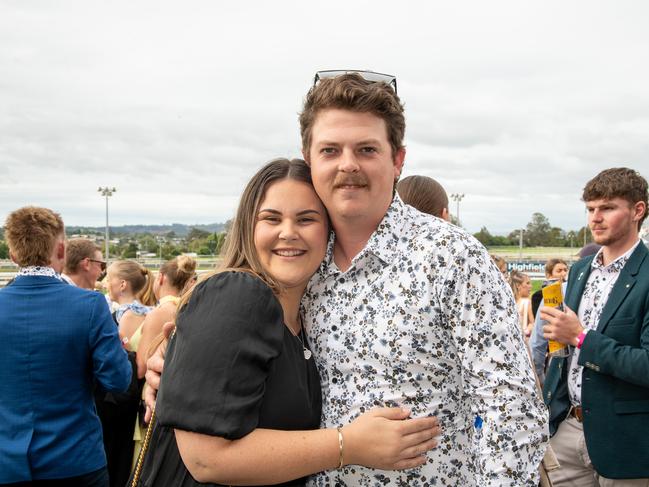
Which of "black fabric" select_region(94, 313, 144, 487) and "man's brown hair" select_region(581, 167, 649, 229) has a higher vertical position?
"man's brown hair" select_region(581, 167, 649, 229)

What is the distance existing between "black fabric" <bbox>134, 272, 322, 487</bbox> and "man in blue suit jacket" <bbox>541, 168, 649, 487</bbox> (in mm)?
2529

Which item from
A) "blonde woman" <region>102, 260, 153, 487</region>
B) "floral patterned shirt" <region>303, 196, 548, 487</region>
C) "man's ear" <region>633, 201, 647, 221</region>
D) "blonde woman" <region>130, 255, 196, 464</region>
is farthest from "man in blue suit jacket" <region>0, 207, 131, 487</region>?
"man's ear" <region>633, 201, 647, 221</region>

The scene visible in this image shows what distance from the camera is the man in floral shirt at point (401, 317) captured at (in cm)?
182

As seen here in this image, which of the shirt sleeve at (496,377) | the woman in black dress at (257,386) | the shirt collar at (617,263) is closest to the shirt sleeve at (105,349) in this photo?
the woman in black dress at (257,386)

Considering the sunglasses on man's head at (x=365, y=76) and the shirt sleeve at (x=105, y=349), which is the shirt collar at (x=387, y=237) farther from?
the shirt sleeve at (x=105, y=349)

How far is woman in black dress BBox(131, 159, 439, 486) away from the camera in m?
1.70

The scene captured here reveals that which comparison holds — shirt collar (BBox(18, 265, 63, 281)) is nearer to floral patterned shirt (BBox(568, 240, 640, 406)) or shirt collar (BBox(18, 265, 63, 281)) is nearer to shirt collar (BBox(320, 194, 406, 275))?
shirt collar (BBox(320, 194, 406, 275))

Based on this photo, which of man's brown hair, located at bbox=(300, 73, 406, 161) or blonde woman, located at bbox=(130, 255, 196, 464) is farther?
blonde woman, located at bbox=(130, 255, 196, 464)

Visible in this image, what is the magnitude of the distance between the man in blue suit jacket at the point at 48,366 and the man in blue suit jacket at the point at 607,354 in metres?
3.13

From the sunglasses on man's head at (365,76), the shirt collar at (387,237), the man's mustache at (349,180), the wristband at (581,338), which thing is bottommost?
the wristband at (581,338)

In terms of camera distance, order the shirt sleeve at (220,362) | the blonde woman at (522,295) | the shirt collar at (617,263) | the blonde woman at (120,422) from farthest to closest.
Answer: the blonde woman at (522,295), the blonde woman at (120,422), the shirt collar at (617,263), the shirt sleeve at (220,362)

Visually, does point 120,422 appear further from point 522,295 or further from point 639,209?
point 522,295

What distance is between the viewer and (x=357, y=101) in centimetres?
219

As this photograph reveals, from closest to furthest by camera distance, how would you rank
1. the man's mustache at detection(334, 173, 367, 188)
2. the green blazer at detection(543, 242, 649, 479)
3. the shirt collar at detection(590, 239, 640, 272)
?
1. the man's mustache at detection(334, 173, 367, 188)
2. the green blazer at detection(543, 242, 649, 479)
3. the shirt collar at detection(590, 239, 640, 272)
